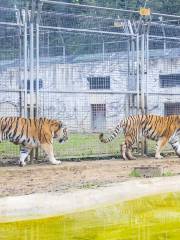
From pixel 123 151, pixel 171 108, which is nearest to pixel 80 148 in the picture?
pixel 123 151

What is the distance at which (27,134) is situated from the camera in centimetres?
1070

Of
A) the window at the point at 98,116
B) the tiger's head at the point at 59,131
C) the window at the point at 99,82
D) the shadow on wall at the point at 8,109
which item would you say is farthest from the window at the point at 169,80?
the shadow on wall at the point at 8,109

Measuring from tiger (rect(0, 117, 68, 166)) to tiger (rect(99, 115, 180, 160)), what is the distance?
1.34 m

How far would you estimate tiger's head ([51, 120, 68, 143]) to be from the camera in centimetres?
1107

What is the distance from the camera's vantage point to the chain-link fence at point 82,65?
10.7 metres

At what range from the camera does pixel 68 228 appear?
530 cm

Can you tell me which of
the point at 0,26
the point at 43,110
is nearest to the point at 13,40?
the point at 0,26

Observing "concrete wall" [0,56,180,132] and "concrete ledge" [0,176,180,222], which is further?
"concrete wall" [0,56,180,132]

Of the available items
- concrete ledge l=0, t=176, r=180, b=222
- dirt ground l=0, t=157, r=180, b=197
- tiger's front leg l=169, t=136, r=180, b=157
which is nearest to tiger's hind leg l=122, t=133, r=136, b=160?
dirt ground l=0, t=157, r=180, b=197

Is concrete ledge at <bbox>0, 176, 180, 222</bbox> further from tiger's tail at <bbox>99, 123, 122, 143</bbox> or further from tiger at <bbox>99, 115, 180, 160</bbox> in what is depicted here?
tiger at <bbox>99, 115, 180, 160</bbox>

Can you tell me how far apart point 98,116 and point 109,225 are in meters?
6.79

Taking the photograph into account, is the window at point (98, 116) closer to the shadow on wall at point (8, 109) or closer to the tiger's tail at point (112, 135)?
the tiger's tail at point (112, 135)

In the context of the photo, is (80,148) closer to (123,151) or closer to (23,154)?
(123,151)

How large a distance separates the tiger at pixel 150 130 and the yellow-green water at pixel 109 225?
17.5 feet
